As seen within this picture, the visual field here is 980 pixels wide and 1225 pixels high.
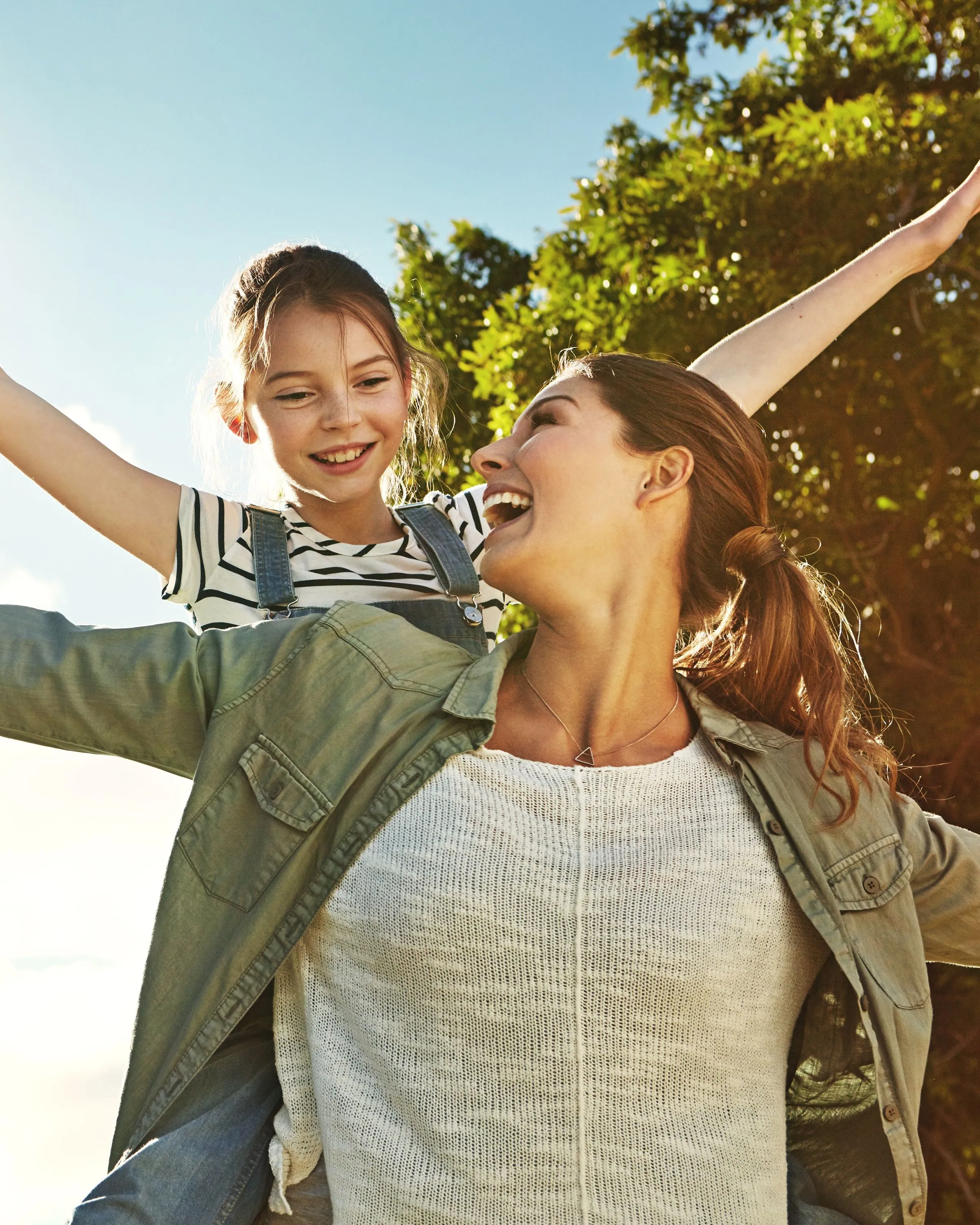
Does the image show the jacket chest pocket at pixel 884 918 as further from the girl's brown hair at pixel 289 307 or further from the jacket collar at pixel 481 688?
the girl's brown hair at pixel 289 307

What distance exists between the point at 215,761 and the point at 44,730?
29 centimetres

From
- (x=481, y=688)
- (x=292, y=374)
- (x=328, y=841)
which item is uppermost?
(x=292, y=374)

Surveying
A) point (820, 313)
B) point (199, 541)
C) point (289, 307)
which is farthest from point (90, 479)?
point (820, 313)

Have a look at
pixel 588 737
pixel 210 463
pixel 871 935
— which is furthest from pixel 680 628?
pixel 210 463

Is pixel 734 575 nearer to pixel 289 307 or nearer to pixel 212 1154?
pixel 289 307

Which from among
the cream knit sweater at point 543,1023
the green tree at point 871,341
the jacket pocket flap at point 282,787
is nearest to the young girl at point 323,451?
the jacket pocket flap at point 282,787

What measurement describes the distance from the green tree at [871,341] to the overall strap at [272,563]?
2755mm

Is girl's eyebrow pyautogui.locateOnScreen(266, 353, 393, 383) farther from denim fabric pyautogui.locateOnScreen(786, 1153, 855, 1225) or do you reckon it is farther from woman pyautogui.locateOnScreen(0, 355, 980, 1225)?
denim fabric pyautogui.locateOnScreen(786, 1153, 855, 1225)

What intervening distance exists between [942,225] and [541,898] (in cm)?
→ 207

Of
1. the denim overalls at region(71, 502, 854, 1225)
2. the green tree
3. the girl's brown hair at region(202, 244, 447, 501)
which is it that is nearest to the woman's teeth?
the girl's brown hair at region(202, 244, 447, 501)

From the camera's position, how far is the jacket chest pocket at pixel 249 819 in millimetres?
2203

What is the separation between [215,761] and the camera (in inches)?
87.5

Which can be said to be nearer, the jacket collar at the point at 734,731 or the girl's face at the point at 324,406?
the jacket collar at the point at 734,731

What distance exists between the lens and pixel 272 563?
9.43 ft
